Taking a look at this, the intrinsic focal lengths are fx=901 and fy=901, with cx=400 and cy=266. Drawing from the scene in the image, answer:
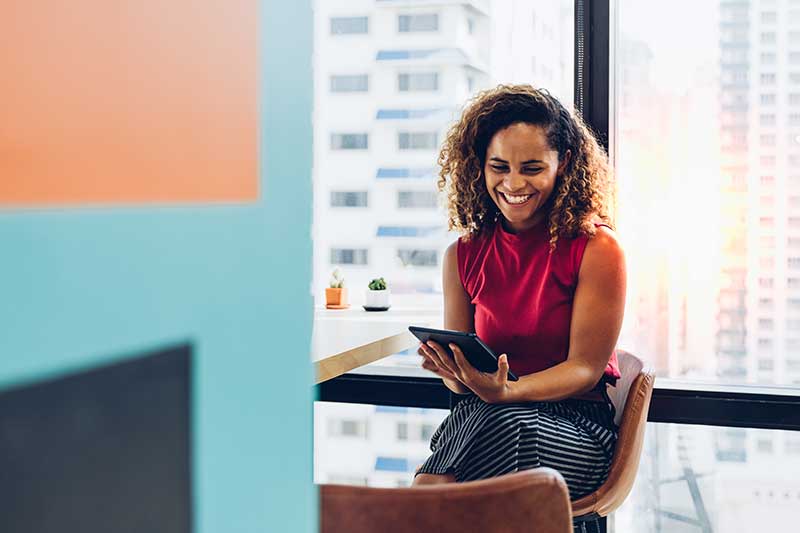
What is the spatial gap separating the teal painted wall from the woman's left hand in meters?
1.21

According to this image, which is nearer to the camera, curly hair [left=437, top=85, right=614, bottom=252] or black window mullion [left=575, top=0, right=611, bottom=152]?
curly hair [left=437, top=85, right=614, bottom=252]

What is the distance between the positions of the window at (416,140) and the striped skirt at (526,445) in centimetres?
118

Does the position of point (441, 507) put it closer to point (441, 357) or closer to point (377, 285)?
point (441, 357)

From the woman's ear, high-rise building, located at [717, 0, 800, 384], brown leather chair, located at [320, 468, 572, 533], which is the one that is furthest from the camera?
high-rise building, located at [717, 0, 800, 384]

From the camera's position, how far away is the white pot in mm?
2916

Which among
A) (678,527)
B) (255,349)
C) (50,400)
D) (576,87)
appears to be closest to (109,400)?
(50,400)

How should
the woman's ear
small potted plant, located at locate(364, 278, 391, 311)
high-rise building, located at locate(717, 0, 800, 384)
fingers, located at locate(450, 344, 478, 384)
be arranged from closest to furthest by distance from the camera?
1. fingers, located at locate(450, 344, 478, 384)
2. the woman's ear
3. high-rise building, located at locate(717, 0, 800, 384)
4. small potted plant, located at locate(364, 278, 391, 311)

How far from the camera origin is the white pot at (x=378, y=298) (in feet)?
9.57

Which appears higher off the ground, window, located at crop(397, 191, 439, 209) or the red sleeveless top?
window, located at crop(397, 191, 439, 209)

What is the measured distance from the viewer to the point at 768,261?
2.65 meters

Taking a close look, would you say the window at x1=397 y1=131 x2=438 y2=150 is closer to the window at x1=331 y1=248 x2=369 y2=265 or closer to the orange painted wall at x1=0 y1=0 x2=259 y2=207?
the window at x1=331 y1=248 x2=369 y2=265

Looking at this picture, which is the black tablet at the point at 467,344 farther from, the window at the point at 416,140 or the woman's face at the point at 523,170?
the window at the point at 416,140

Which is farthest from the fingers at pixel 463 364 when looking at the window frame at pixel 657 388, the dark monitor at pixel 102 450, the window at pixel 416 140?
the dark monitor at pixel 102 450

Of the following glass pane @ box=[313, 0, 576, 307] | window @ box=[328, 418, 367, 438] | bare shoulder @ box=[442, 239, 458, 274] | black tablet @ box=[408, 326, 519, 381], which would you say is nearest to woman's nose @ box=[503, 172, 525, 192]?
bare shoulder @ box=[442, 239, 458, 274]
